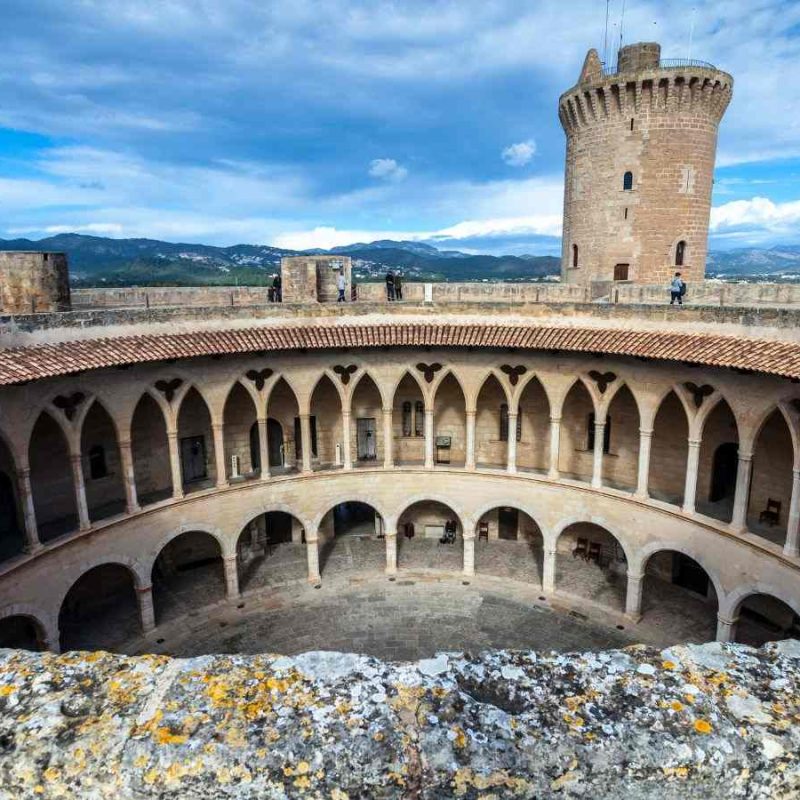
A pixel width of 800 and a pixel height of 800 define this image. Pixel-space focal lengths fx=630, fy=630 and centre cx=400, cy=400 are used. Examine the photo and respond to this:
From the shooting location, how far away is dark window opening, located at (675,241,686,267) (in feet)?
110

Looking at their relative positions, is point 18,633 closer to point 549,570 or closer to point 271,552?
point 271,552

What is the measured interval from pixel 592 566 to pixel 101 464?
66.0 feet

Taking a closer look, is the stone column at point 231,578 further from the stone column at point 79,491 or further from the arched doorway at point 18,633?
the arched doorway at point 18,633

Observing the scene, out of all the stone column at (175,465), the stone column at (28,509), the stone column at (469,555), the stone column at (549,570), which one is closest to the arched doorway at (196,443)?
the stone column at (175,465)

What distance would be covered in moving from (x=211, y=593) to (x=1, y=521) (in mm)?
8027

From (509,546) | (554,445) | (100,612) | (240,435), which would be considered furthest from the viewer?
(509,546)

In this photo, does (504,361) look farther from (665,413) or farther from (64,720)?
(64,720)

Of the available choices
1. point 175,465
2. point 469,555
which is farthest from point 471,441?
point 175,465

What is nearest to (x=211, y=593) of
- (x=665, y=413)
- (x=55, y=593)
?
(x=55, y=593)

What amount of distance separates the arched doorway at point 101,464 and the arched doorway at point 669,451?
1966cm

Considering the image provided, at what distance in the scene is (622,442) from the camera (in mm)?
25047

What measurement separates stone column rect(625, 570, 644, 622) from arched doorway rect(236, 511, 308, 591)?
12678mm

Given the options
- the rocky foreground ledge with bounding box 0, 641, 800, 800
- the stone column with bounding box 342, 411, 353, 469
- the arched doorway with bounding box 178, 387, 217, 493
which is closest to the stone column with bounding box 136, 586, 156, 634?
the arched doorway with bounding box 178, 387, 217, 493

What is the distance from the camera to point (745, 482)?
18.7 meters
